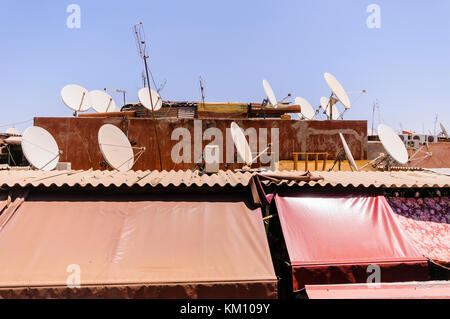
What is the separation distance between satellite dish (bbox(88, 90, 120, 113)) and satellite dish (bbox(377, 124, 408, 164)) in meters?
13.4

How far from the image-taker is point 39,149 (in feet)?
30.9

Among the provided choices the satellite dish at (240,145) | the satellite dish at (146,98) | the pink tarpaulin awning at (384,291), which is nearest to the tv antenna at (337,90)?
the satellite dish at (240,145)

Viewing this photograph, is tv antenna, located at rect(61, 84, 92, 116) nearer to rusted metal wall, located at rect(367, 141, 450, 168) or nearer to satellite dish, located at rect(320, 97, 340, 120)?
satellite dish, located at rect(320, 97, 340, 120)

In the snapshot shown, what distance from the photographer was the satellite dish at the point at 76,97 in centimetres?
1392

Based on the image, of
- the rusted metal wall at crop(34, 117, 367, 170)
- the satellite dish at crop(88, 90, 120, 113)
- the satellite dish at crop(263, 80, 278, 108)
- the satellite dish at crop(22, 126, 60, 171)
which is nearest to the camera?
the satellite dish at crop(22, 126, 60, 171)

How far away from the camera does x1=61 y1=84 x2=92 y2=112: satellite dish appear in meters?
13.9

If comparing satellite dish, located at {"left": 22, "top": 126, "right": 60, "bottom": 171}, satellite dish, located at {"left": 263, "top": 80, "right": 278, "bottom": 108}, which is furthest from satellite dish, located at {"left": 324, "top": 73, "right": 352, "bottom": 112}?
satellite dish, located at {"left": 22, "top": 126, "right": 60, "bottom": 171}

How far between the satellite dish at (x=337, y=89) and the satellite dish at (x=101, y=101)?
11424 mm

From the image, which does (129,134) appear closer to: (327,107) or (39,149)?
(39,149)

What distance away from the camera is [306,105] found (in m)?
16.1

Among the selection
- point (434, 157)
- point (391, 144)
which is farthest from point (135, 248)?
point (434, 157)
